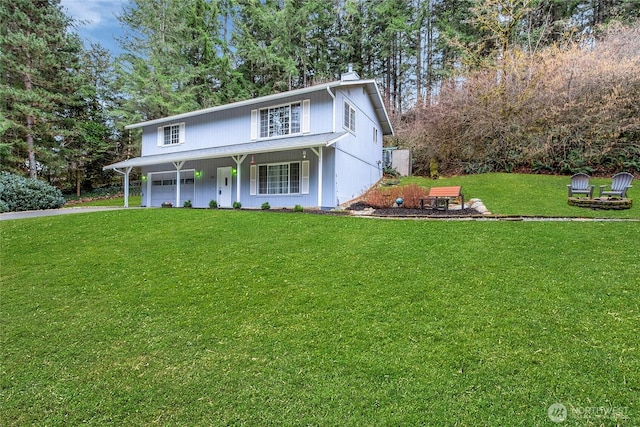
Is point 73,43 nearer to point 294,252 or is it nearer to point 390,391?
point 294,252

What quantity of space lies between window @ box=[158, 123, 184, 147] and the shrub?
619 cm

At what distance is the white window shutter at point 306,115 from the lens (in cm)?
1277

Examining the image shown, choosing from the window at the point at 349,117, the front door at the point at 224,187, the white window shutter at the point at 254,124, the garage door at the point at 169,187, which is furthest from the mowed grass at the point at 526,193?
the garage door at the point at 169,187

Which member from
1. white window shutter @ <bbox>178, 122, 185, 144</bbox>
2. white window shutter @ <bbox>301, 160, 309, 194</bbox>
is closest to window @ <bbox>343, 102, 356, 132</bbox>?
white window shutter @ <bbox>301, 160, 309, 194</bbox>

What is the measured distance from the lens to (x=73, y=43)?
2217cm

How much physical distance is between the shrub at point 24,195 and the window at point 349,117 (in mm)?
16025

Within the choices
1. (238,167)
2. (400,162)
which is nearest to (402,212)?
(238,167)

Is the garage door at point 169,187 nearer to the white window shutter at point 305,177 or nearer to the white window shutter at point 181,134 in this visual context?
the white window shutter at point 181,134

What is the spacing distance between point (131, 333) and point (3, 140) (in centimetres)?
2530

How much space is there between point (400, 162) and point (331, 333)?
58.3 feet

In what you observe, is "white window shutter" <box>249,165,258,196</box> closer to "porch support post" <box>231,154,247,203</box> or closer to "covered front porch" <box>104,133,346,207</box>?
"covered front porch" <box>104,133,346,207</box>

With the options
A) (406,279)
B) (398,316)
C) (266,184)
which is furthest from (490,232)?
(266,184)

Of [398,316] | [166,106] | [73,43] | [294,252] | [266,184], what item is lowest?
[398,316]

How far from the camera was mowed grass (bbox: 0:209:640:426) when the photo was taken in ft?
7.89
